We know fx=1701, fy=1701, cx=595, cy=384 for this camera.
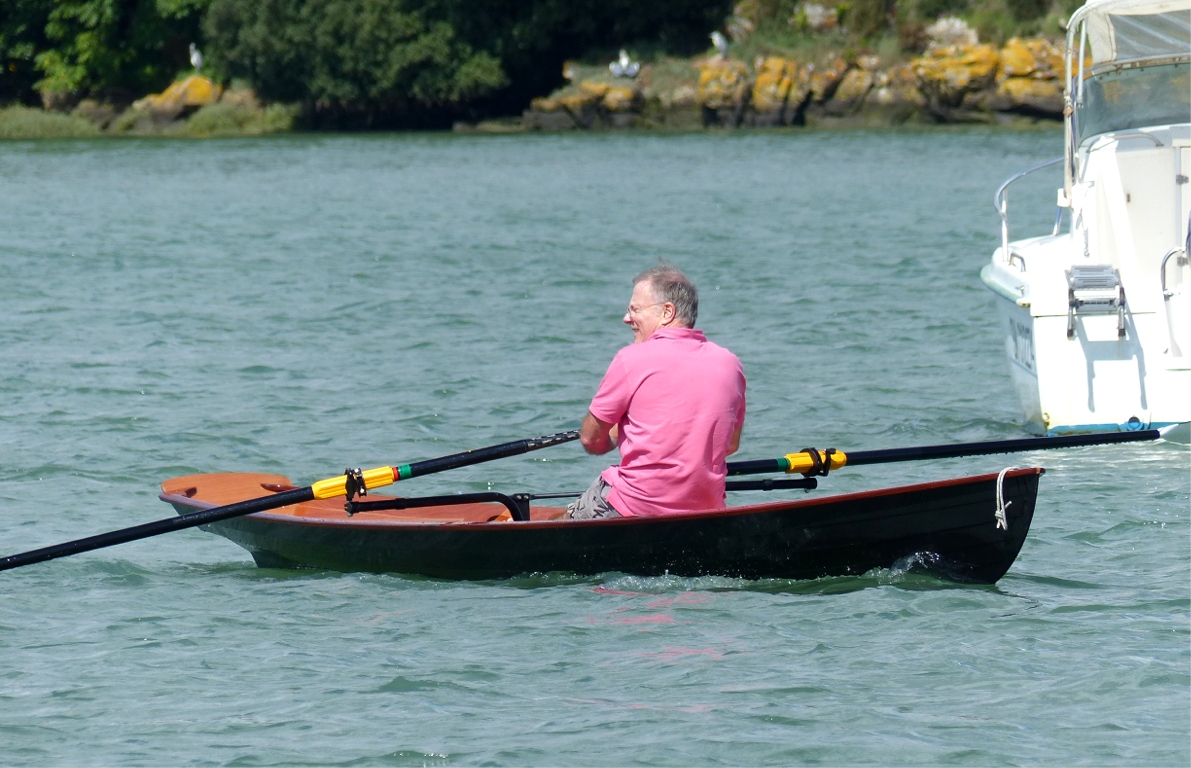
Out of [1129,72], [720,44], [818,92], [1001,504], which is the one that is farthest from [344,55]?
[1001,504]

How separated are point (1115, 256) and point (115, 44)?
5537cm

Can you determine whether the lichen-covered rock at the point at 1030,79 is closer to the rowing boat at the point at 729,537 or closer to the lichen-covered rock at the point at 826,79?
the lichen-covered rock at the point at 826,79

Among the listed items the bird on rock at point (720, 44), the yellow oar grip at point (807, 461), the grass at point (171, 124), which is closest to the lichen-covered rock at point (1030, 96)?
the bird on rock at point (720, 44)

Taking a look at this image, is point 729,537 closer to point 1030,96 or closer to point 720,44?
point 1030,96

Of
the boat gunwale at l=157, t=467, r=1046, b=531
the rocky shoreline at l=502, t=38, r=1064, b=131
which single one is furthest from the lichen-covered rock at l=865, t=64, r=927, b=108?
the boat gunwale at l=157, t=467, r=1046, b=531

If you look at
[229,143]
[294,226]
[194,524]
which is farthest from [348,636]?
[229,143]

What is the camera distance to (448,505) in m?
7.67

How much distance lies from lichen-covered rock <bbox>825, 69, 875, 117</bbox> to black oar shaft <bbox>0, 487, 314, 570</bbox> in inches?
1734

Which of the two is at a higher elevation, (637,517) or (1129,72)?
(1129,72)

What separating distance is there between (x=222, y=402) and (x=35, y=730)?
6.44m

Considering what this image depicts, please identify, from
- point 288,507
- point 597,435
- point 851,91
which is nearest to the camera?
point 597,435

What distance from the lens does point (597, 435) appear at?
647 centimetres

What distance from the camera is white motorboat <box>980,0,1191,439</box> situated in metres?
9.30

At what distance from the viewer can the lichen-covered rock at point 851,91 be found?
49.2 meters
